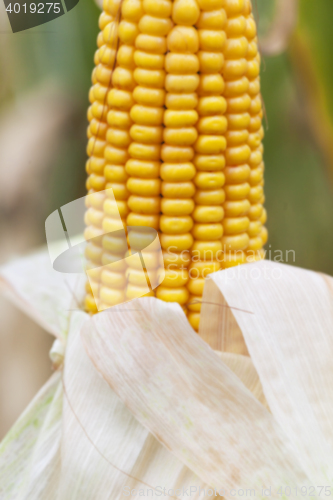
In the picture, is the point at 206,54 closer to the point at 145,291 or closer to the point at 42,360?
the point at 145,291

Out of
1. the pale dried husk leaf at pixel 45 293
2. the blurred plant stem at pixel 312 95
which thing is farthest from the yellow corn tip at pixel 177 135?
the blurred plant stem at pixel 312 95

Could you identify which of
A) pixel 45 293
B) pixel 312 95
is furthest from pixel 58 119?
pixel 312 95

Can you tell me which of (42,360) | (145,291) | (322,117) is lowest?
(42,360)

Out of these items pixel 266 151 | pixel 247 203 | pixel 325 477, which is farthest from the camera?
pixel 266 151

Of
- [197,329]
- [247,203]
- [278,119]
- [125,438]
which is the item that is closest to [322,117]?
[278,119]

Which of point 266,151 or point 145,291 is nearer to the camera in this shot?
point 145,291

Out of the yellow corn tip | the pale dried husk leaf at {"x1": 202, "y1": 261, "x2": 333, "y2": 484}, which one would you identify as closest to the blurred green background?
the yellow corn tip

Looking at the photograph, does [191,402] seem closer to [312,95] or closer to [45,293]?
[45,293]

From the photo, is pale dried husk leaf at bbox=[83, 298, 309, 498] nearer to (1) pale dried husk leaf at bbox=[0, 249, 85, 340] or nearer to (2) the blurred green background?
(1) pale dried husk leaf at bbox=[0, 249, 85, 340]
